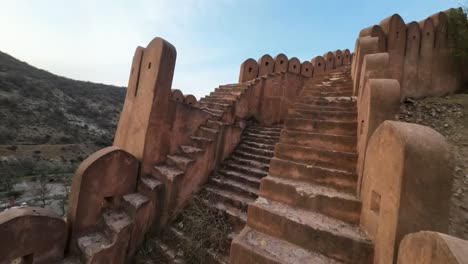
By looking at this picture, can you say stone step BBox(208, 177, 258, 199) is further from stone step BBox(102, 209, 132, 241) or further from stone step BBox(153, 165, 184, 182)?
stone step BBox(102, 209, 132, 241)

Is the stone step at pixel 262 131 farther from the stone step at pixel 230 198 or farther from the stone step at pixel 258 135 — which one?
the stone step at pixel 230 198

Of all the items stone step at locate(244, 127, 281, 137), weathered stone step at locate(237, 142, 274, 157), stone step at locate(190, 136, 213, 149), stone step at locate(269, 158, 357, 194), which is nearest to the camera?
stone step at locate(269, 158, 357, 194)

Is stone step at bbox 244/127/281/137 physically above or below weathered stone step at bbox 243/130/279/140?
above

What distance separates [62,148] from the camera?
3191 centimetres

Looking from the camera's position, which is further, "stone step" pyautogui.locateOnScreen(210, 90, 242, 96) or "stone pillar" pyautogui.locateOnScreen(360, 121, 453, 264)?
"stone step" pyautogui.locateOnScreen(210, 90, 242, 96)

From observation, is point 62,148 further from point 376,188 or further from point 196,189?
point 376,188

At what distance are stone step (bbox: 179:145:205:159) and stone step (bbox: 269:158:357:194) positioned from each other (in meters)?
2.15

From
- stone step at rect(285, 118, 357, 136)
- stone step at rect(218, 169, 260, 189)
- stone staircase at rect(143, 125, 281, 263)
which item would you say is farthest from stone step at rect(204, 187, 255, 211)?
stone step at rect(285, 118, 357, 136)

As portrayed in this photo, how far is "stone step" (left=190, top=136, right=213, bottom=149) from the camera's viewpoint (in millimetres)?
5113

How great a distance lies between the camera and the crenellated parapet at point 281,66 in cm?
878

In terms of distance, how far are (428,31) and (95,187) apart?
948 cm

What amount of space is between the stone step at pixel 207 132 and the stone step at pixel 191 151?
0.46m

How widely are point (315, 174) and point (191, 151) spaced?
2956 millimetres

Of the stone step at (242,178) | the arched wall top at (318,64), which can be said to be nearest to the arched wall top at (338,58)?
the arched wall top at (318,64)
